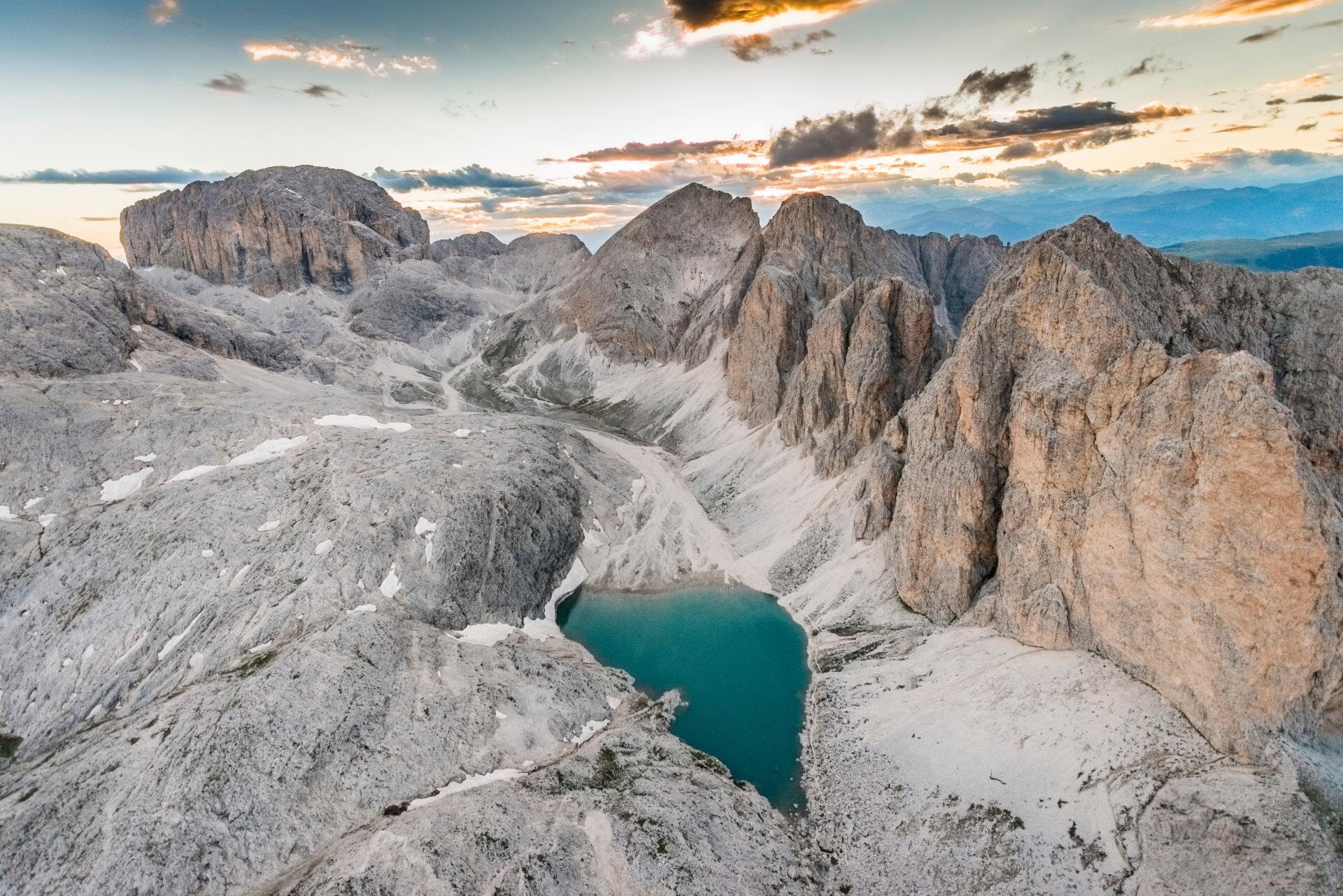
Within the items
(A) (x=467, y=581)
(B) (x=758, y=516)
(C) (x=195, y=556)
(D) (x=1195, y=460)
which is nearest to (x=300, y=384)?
(C) (x=195, y=556)

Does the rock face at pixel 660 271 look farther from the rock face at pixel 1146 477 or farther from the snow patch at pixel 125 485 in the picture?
the rock face at pixel 1146 477

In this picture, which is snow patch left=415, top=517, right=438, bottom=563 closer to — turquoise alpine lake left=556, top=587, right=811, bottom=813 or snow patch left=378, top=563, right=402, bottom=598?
snow patch left=378, top=563, right=402, bottom=598

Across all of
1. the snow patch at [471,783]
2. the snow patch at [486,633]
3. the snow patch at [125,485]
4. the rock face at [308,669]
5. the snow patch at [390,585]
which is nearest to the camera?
the rock face at [308,669]

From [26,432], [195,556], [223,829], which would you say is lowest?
[223,829]

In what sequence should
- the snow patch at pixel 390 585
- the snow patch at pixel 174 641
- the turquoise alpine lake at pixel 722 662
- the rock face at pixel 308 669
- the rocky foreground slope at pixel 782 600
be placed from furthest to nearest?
the snow patch at pixel 390 585 < the snow patch at pixel 174 641 < the turquoise alpine lake at pixel 722 662 < the rock face at pixel 308 669 < the rocky foreground slope at pixel 782 600

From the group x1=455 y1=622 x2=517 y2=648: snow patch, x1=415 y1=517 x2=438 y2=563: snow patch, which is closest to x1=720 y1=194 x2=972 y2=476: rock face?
x1=455 y1=622 x2=517 y2=648: snow patch

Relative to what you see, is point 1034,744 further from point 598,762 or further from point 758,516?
point 758,516

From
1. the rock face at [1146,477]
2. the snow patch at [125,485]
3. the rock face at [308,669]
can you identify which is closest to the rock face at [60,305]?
the rock face at [308,669]

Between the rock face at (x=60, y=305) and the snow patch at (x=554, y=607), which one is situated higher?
the rock face at (x=60, y=305)
